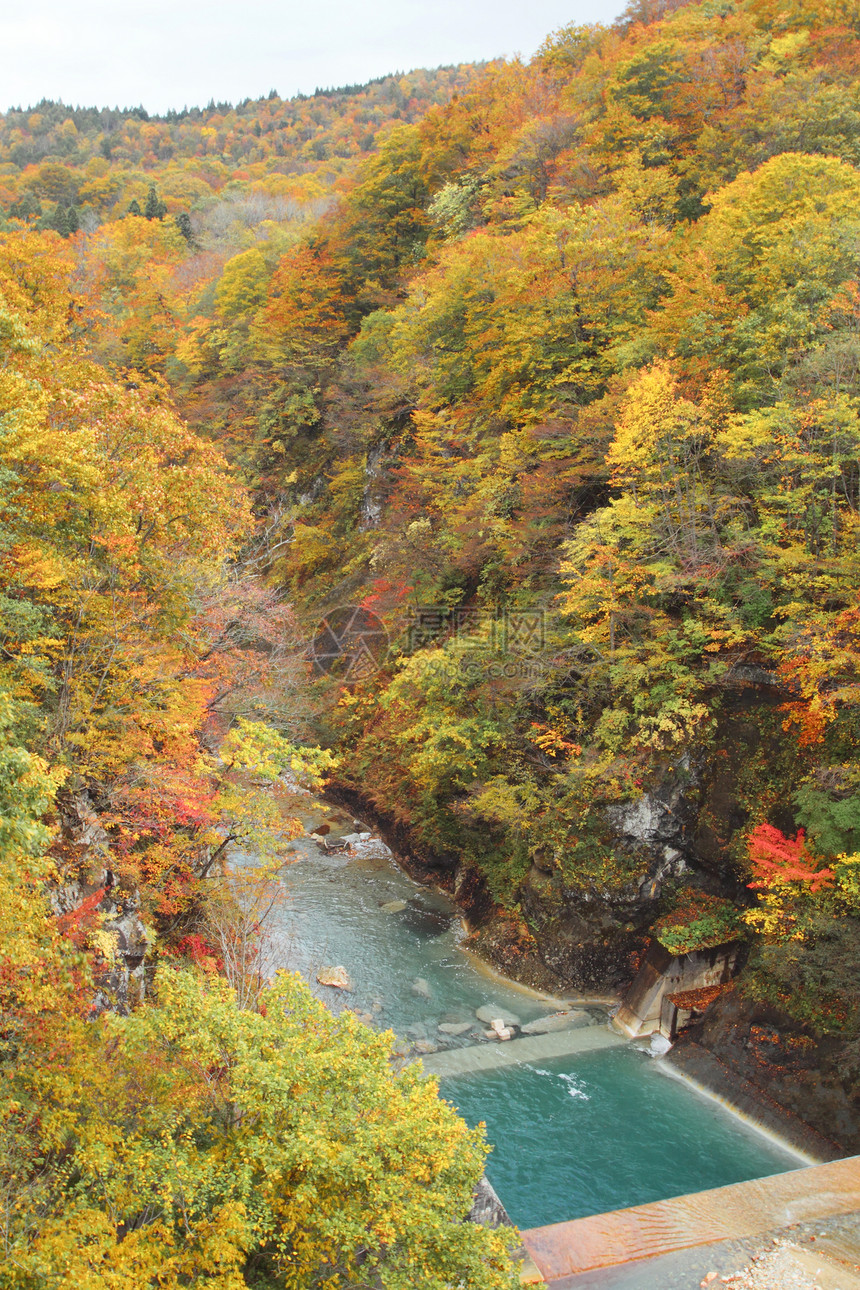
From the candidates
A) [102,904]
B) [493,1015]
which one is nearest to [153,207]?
[102,904]

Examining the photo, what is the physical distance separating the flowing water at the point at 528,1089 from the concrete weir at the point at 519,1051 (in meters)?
0.17

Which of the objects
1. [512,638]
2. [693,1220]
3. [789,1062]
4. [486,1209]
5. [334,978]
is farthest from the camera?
[512,638]

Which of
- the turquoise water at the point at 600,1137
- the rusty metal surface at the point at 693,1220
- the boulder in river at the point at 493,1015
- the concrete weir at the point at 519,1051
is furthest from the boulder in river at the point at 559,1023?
the rusty metal surface at the point at 693,1220

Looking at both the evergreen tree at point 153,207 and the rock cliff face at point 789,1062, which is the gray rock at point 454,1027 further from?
the evergreen tree at point 153,207

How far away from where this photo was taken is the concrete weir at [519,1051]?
13.3 m

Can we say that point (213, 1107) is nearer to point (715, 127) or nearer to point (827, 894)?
point (827, 894)

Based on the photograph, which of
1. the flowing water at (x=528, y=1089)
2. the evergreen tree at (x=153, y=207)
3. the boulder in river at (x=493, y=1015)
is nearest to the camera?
the flowing water at (x=528, y=1089)

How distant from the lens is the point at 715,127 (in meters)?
24.9

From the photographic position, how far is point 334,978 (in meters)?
15.1

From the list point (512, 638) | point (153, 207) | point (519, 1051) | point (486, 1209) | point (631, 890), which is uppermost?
point (153, 207)

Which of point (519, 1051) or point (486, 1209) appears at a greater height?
point (486, 1209)

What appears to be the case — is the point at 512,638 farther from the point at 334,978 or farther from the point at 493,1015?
the point at 334,978

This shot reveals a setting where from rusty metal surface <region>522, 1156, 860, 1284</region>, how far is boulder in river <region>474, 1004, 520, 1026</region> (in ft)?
14.9

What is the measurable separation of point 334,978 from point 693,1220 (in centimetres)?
778
